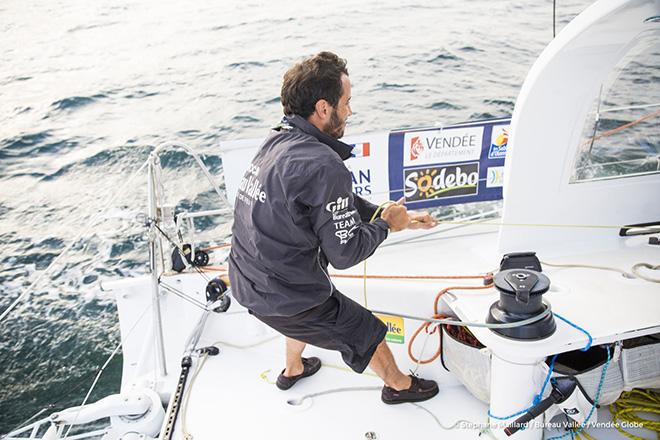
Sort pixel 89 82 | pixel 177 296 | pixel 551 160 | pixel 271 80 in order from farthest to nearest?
1. pixel 89 82
2. pixel 271 80
3. pixel 177 296
4. pixel 551 160

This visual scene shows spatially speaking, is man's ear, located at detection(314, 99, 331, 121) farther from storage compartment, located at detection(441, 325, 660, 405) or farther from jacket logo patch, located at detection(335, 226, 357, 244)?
storage compartment, located at detection(441, 325, 660, 405)

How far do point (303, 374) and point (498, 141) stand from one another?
1939mm

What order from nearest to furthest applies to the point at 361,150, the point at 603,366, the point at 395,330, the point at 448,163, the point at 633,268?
the point at 603,366 → the point at 633,268 → the point at 395,330 → the point at 361,150 → the point at 448,163

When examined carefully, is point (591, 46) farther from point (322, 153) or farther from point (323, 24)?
point (323, 24)

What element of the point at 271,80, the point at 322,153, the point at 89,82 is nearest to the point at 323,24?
the point at 271,80

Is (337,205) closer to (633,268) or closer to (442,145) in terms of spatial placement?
(633,268)

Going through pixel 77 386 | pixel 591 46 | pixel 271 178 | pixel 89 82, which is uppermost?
pixel 591 46

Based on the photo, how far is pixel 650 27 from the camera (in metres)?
2.08

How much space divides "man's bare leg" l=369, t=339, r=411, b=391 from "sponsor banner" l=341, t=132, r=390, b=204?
1387 millimetres

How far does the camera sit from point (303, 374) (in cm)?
252

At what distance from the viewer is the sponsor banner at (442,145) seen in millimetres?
3393

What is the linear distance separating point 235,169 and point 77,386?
2411 millimetres

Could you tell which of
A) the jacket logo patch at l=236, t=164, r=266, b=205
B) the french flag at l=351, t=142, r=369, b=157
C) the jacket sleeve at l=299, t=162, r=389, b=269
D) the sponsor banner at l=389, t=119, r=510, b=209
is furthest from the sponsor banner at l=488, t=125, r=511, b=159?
the jacket logo patch at l=236, t=164, r=266, b=205

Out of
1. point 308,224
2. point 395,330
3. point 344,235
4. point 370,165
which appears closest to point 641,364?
point 395,330
